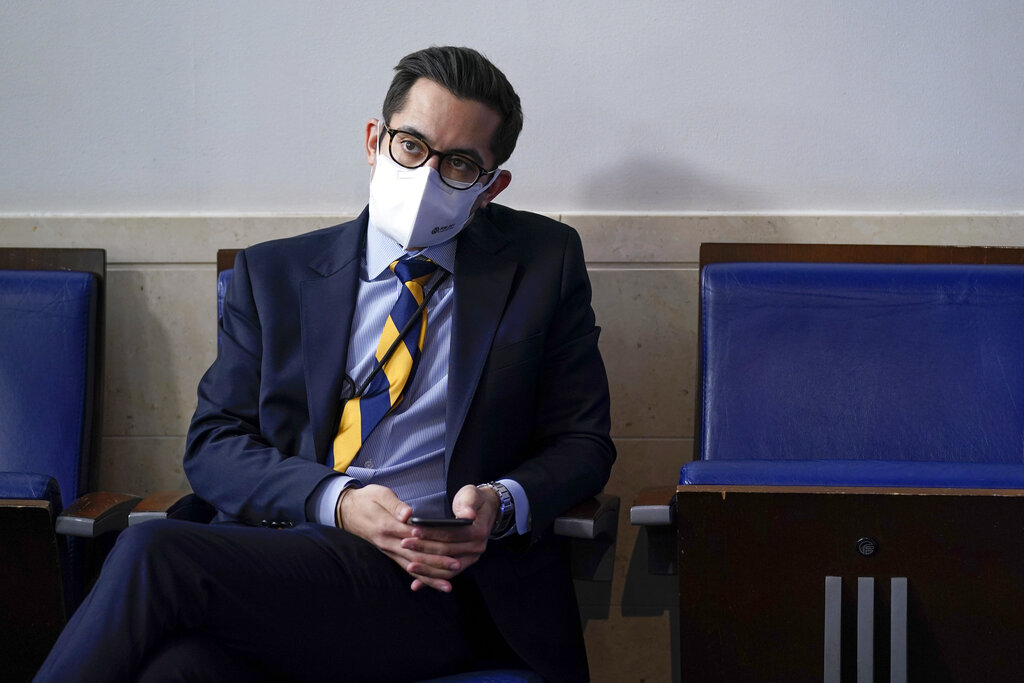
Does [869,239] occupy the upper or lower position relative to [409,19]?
lower

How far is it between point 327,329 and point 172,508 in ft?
1.21

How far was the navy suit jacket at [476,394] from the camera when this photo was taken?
139cm

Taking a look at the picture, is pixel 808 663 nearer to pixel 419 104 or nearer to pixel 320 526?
pixel 320 526

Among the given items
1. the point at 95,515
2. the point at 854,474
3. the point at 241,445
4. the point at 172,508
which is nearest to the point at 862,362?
the point at 854,474

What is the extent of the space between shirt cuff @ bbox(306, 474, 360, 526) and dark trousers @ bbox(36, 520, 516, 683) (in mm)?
26

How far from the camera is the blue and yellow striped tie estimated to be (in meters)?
1.46

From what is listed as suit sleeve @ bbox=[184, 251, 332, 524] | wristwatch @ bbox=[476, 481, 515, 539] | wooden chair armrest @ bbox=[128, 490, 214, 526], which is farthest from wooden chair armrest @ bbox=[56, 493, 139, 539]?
wristwatch @ bbox=[476, 481, 515, 539]

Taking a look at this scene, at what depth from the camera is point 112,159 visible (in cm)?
200

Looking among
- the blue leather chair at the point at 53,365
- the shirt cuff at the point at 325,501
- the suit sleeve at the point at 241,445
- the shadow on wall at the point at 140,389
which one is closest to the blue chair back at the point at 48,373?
the blue leather chair at the point at 53,365

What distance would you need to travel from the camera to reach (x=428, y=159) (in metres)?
1.49

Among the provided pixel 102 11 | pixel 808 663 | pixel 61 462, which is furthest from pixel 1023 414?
pixel 102 11

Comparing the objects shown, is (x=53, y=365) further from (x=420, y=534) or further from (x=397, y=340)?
A: (x=420, y=534)

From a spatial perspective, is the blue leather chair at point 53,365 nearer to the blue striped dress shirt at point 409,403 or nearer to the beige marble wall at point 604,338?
the beige marble wall at point 604,338

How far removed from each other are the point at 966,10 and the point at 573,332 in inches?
43.6
